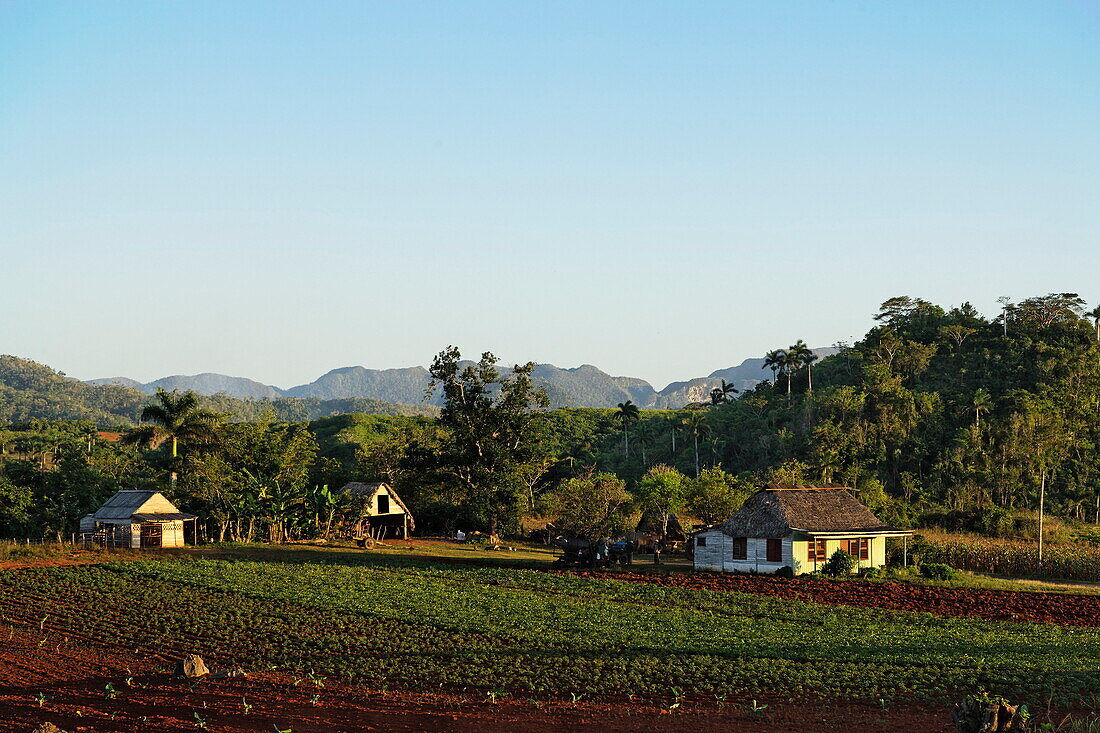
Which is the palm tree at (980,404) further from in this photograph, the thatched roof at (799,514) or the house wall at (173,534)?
the house wall at (173,534)

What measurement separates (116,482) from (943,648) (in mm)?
54704

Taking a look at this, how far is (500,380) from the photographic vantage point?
70938mm

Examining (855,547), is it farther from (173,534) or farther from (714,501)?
(173,534)

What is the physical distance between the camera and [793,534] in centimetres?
4878

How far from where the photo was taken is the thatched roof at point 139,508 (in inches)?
2207

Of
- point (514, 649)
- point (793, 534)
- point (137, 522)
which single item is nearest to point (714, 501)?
point (793, 534)

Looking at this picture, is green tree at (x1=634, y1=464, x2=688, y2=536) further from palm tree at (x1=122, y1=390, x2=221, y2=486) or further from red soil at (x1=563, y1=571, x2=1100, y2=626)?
palm tree at (x1=122, y1=390, x2=221, y2=486)

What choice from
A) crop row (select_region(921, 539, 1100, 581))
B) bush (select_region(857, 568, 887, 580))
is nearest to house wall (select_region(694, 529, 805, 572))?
bush (select_region(857, 568, 887, 580))

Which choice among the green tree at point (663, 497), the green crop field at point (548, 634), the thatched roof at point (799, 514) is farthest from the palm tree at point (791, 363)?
the green crop field at point (548, 634)

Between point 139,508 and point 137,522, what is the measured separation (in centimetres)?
94

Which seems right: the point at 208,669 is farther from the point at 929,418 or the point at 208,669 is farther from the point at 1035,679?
the point at 929,418

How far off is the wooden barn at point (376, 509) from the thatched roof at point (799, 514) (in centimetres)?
2518

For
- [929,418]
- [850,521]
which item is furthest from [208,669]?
[929,418]

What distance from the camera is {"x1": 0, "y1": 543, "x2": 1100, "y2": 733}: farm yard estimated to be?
21.3 meters
